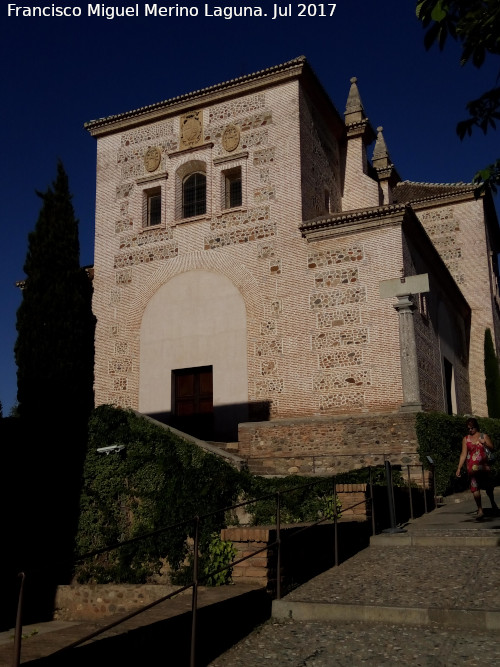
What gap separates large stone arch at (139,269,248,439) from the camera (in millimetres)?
19016

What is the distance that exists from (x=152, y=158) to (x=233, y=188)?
3.08m

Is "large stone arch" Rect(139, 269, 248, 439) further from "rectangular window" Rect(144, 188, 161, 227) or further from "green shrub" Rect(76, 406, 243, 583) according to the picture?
"green shrub" Rect(76, 406, 243, 583)

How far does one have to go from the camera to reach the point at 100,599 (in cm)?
1148

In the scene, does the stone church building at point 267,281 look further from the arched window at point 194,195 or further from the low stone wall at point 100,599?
the low stone wall at point 100,599

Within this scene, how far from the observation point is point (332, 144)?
23109 millimetres

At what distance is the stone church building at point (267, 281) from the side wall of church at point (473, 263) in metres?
2.55

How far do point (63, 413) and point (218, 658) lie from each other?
31.9 ft

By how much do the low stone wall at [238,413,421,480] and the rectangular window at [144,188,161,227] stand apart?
8.25 metres

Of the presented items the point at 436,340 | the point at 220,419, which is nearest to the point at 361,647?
the point at 220,419

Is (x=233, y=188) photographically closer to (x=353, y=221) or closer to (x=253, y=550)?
(x=353, y=221)

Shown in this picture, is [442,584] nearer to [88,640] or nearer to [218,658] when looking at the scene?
[218,658]

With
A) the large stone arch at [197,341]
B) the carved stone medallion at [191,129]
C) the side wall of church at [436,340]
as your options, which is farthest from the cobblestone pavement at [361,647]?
the carved stone medallion at [191,129]

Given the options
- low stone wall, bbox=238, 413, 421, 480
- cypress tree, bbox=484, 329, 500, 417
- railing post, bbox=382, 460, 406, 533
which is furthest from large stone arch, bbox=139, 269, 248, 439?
cypress tree, bbox=484, 329, 500, 417

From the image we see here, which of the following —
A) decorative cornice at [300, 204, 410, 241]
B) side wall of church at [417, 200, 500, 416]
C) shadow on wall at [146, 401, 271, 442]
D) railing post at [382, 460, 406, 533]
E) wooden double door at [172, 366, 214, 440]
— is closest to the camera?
railing post at [382, 460, 406, 533]
